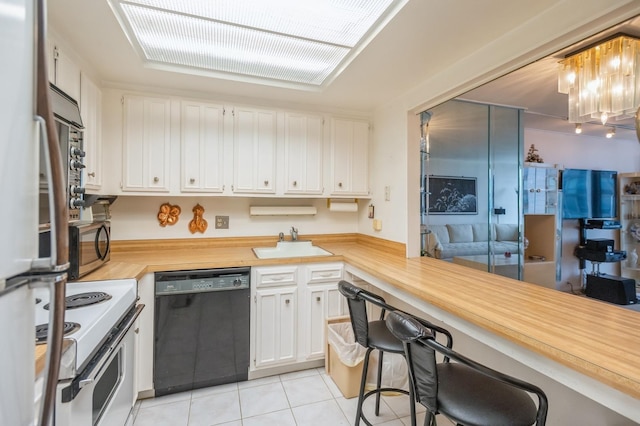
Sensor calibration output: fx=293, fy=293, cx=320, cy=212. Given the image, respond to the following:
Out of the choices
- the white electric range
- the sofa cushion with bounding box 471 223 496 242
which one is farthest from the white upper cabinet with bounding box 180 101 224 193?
the sofa cushion with bounding box 471 223 496 242

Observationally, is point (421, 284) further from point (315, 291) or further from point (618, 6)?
point (618, 6)

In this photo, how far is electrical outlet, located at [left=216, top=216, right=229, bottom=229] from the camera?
2.76m

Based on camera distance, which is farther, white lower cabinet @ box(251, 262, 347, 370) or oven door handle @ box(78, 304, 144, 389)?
white lower cabinet @ box(251, 262, 347, 370)

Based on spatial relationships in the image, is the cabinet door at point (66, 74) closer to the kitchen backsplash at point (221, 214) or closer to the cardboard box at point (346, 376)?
the kitchen backsplash at point (221, 214)

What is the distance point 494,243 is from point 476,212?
77 cm

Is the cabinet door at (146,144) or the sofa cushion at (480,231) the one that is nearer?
the cabinet door at (146,144)

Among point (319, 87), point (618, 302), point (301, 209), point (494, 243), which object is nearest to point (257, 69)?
point (319, 87)

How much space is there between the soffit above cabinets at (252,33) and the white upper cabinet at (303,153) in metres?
0.54

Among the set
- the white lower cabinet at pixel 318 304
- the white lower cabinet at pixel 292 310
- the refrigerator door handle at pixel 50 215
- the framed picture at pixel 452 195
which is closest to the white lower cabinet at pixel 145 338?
the white lower cabinet at pixel 292 310

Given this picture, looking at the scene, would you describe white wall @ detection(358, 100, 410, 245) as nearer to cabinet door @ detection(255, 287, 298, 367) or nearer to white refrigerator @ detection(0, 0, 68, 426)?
cabinet door @ detection(255, 287, 298, 367)

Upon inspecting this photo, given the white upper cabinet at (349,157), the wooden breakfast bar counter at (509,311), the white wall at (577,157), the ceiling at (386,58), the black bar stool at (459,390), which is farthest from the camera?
the white wall at (577,157)

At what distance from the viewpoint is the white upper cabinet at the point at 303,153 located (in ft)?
8.87

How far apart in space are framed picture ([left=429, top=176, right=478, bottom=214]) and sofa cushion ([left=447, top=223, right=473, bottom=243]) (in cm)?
22

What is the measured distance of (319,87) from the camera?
2412mm
